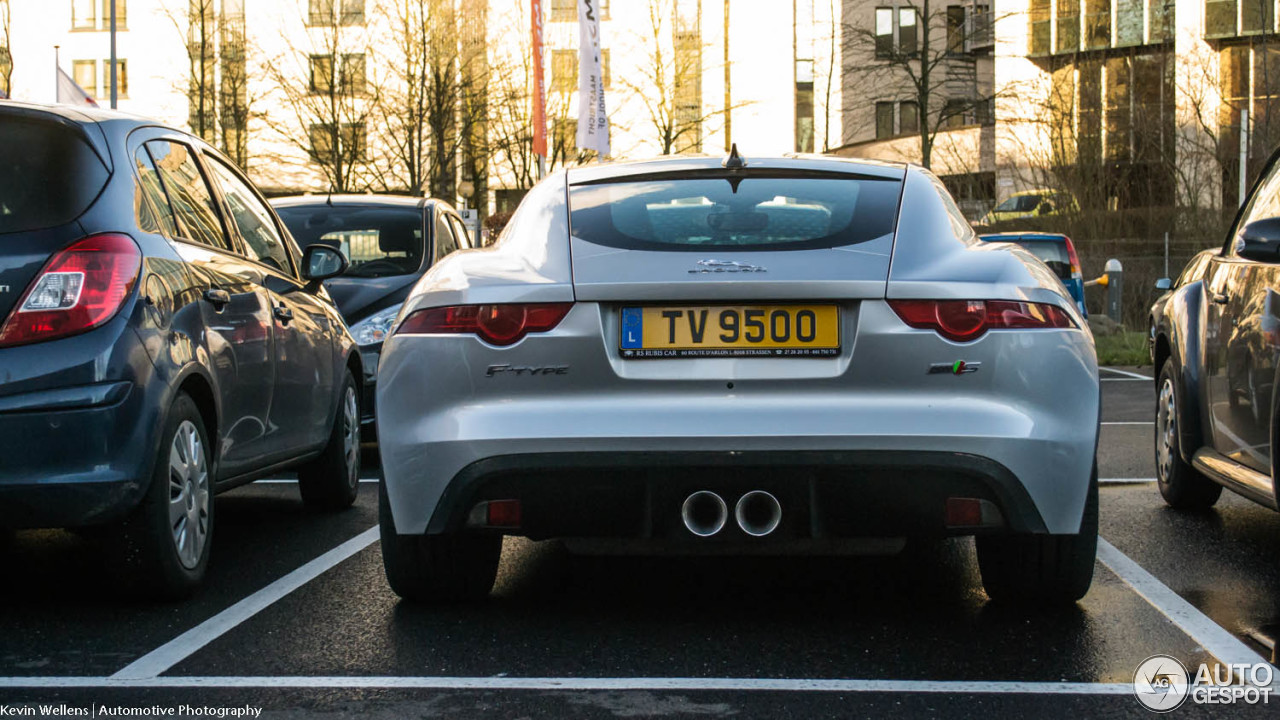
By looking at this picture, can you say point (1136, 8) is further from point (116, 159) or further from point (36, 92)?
point (116, 159)

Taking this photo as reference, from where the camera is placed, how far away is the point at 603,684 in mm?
4066

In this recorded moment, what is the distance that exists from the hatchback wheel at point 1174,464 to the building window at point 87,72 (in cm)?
5732

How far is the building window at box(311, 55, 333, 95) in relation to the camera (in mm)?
47128

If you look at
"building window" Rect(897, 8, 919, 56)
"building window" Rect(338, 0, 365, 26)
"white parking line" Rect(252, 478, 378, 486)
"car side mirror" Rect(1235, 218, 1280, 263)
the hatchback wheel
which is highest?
"building window" Rect(897, 8, 919, 56)

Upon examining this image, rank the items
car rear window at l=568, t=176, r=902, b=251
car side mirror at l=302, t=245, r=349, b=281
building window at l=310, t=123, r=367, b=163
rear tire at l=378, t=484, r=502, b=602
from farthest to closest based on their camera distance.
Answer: building window at l=310, t=123, r=367, b=163, car side mirror at l=302, t=245, r=349, b=281, rear tire at l=378, t=484, r=502, b=602, car rear window at l=568, t=176, r=902, b=251

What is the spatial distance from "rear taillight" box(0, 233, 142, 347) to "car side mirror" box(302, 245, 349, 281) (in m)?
2.02

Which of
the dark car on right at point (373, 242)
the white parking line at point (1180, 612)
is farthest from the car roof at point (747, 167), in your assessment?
the dark car on right at point (373, 242)

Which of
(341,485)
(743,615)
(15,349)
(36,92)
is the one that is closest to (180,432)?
(15,349)

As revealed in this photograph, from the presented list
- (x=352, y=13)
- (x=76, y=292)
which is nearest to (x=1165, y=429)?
(x=76, y=292)

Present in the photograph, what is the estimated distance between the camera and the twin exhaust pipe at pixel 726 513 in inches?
173

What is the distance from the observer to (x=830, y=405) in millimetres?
4320

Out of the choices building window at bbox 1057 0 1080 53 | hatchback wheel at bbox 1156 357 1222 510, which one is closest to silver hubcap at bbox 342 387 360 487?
hatchback wheel at bbox 1156 357 1222 510

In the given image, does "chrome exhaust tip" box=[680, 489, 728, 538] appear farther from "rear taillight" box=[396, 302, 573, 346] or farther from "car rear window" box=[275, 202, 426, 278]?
"car rear window" box=[275, 202, 426, 278]

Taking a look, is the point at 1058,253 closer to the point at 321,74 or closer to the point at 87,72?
the point at 321,74
